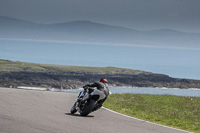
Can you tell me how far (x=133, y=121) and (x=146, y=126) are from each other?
1.28 metres

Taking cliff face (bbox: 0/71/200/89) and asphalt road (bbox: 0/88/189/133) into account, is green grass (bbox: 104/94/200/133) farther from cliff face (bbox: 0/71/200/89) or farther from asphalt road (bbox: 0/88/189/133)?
cliff face (bbox: 0/71/200/89)

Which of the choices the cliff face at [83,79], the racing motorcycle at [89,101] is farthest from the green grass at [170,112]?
the cliff face at [83,79]

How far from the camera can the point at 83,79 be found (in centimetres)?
17788

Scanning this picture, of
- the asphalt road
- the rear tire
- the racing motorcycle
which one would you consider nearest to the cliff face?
the racing motorcycle

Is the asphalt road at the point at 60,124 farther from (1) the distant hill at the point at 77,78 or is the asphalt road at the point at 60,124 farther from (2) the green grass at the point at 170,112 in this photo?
(1) the distant hill at the point at 77,78

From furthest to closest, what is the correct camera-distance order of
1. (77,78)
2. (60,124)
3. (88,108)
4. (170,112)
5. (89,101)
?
(77,78) < (170,112) < (89,101) < (88,108) < (60,124)

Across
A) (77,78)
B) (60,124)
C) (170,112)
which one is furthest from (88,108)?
(77,78)

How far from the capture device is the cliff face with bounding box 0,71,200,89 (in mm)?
156625

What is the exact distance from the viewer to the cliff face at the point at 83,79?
156625 mm

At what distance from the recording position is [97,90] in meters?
15.9

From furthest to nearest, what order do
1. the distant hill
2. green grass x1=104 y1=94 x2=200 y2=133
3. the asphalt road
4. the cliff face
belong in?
the distant hill < the cliff face < green grass x1=104 y1=94 x2=200 y2=133 < the asphalt road

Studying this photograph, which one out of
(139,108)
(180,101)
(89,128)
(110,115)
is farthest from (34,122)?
(180,101)

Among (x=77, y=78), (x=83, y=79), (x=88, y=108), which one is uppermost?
(x=77, y=78)

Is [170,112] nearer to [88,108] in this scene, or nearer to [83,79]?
[88,108]
